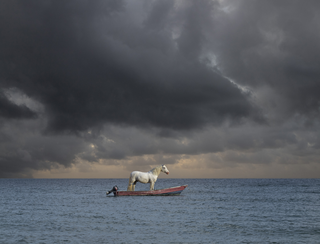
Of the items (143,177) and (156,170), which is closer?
(143,177)

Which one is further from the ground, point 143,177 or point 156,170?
point 156,170

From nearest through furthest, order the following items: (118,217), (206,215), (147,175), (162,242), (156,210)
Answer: (162,242) < (118,217) < (206,215) < (156,210) < (147,175)

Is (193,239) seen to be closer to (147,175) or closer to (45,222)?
(45,222)

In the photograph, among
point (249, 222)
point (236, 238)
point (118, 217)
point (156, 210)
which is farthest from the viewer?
point (156, 210)

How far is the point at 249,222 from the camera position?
2403cm

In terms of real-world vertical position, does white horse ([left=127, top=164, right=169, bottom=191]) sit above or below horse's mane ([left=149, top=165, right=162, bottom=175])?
below

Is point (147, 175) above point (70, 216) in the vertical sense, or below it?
above

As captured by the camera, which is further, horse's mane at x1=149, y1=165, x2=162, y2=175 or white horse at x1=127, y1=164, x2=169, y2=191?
horse's mane at x1=149, y1=165, x2=162, y2=175

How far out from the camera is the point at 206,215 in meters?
27.6

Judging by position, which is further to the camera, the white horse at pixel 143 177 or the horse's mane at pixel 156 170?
the horse's mane at pixel 156 170

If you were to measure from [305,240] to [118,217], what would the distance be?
1454 cm

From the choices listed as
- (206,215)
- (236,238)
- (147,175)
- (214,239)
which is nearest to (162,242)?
(214,239)

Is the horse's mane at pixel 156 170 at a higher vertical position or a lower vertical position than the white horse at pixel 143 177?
higher

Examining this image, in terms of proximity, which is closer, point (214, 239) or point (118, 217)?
point (214, 239)
